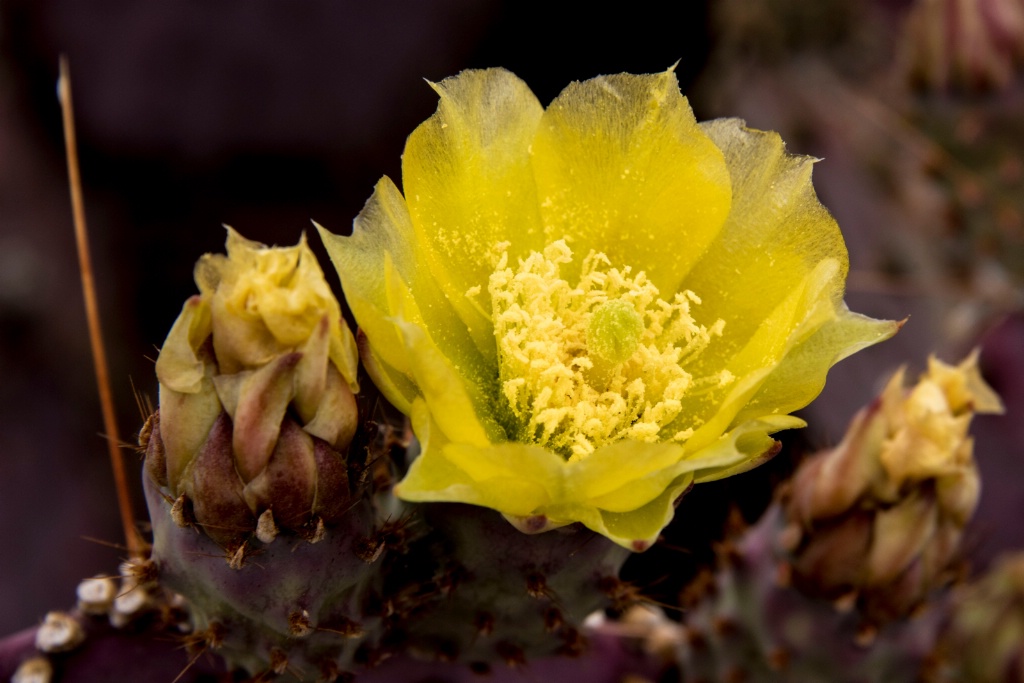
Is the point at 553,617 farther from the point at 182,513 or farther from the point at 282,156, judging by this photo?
the point at 282,156

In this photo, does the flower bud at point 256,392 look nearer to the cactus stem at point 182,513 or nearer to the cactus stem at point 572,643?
the cactus stem at point 182,513

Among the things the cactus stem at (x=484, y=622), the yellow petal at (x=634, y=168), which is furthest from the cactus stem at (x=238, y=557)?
the yellow petal at (x=634, y=168)

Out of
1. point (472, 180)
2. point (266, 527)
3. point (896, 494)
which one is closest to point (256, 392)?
point (266, 527)

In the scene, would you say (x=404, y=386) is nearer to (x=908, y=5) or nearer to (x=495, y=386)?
(x=495, y=386)

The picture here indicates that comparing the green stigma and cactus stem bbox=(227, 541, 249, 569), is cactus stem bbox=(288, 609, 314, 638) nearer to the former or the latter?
cactus stem bbox=(227, 541, 249, 569)

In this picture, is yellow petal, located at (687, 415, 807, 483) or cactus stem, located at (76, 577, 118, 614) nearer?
yellow petal, located at (687, 415, 807, 483)

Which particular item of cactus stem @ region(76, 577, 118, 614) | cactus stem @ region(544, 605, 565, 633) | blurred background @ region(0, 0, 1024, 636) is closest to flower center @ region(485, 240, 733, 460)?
cactus stem @ region(544, 605, 565, 633)
